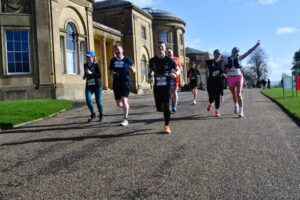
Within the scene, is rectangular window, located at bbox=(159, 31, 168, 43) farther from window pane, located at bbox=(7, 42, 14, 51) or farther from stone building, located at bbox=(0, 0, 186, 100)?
window pane, located at bbox=(7, 42, 14, 51)

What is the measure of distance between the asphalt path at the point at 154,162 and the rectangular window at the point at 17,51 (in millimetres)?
13308

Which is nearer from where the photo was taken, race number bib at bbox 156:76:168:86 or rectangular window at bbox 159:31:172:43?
race number bib at bbox 156:76:168:86

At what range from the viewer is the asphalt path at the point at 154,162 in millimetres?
4246

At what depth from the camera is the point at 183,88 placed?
150 feet

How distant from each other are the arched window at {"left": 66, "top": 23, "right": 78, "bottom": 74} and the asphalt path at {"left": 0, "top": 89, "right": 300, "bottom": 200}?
618 inches

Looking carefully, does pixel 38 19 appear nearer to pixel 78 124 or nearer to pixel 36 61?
pixel 36 61

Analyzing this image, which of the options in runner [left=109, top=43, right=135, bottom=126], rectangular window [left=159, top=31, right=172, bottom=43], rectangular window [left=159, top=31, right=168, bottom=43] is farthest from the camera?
rectangular window [left=159, top=31, right=172, bottom=43]

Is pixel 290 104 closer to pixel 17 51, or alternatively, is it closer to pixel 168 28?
pixel 17 51

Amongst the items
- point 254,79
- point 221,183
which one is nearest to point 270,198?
point 221,183

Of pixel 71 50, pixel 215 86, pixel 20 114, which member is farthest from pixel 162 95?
pixel 71 50

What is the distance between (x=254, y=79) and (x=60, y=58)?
80420 mm

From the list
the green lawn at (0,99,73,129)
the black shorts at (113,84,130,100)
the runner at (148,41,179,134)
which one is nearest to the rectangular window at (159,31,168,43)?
the green lawn at (0,99,73,129)

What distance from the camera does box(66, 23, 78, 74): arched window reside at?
24.3 m

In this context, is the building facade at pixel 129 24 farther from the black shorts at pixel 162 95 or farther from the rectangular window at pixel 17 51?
the black shorts at pixel 162 95
